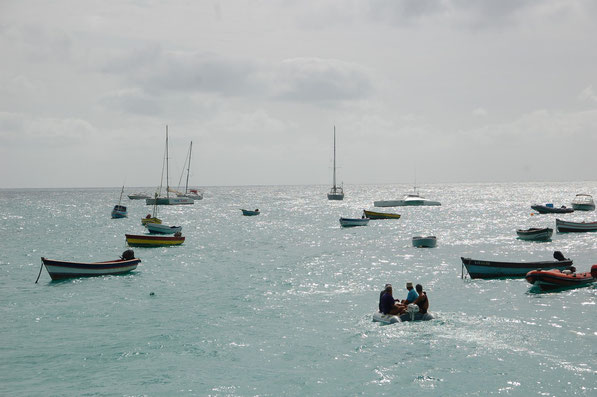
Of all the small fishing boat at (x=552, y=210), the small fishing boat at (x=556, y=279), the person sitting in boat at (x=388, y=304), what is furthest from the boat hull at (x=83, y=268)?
the small fishing boat at (x=552, y=210)

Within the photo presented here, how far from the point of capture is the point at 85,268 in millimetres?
39156

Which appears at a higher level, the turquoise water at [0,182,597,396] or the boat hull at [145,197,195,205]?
the boat hull at [145,197,195,205]

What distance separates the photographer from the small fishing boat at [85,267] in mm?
38031

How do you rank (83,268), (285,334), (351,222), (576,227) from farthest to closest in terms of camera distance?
(351,222), (576,227), (83,268), (285,334)

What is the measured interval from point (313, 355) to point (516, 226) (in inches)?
2951

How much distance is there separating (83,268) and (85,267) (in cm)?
16

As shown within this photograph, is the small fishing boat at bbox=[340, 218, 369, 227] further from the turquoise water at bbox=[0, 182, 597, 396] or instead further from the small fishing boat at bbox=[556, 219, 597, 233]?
the turquoise water at bbox=[0, 182, 597, 396]

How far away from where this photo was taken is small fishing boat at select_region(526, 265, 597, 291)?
32562 mm

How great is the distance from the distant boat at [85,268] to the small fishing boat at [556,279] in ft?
99.7

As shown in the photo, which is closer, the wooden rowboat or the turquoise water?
the turquoise water

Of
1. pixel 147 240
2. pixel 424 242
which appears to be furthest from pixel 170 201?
pixel 424 242

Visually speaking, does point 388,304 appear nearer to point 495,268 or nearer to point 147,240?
point 495,268

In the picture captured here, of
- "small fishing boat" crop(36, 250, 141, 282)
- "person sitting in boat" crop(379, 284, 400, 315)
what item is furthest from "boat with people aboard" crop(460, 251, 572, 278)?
"small fishing boat" crop(36, 250, 141, 282)

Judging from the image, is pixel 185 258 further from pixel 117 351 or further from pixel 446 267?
pixel 117 351
